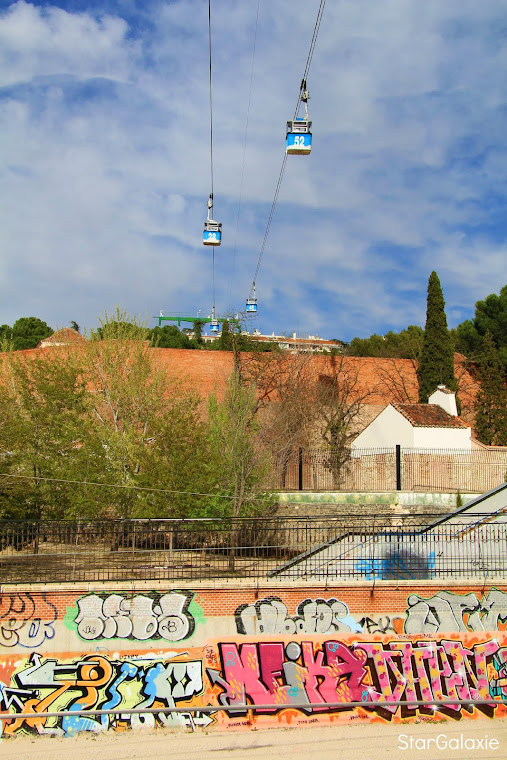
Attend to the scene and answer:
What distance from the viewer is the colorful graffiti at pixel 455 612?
40.5 feet

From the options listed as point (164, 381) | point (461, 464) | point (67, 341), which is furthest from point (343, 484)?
point (67, 341)

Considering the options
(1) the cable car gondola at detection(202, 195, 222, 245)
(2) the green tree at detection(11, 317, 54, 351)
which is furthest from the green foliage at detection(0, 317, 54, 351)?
(1) the cable car gondola at detection(202, 195, 222, 245)

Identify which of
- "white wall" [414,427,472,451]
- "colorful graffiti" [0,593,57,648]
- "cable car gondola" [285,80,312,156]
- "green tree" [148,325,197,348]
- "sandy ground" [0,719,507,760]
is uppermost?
"green tree" [148,325,197,348]

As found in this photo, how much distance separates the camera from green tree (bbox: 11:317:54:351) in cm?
6069

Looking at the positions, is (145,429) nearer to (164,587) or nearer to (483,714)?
(164,587)

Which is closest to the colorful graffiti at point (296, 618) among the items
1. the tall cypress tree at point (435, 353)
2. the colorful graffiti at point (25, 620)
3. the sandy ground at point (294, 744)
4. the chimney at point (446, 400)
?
the sandy ground at point (294, 744)

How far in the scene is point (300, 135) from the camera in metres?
11.9

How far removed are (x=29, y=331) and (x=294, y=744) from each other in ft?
187

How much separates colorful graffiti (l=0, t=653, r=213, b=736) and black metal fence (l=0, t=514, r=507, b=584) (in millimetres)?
1594

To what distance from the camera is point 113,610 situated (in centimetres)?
1207

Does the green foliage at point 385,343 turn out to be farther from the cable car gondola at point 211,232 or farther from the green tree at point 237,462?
the cable car gondola at point 211,232

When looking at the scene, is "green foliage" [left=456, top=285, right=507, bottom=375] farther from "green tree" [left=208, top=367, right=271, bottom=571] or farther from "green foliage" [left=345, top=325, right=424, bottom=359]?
"green tree" [left=208, top=367, right=271, bottom=571]

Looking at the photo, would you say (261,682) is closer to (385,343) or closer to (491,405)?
(491,405)

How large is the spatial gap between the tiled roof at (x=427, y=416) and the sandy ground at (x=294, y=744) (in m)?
17.1
